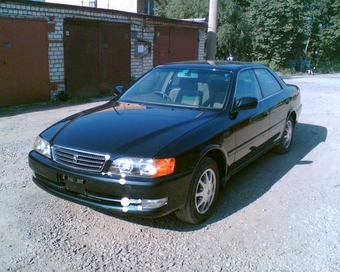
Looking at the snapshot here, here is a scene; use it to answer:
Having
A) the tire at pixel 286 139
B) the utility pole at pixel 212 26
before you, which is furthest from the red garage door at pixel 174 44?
the tire at pixel 286 139

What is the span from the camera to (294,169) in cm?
528

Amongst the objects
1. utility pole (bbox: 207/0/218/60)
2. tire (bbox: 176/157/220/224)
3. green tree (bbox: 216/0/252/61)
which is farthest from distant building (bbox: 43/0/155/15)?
tire (bbox: 176/157/220/224)

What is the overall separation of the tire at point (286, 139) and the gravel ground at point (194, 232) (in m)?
0.76

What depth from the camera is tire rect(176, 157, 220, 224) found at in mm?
3387

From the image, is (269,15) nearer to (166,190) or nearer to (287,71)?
(287,71)

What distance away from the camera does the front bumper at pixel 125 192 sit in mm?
3053

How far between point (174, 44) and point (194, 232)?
41.4 ft

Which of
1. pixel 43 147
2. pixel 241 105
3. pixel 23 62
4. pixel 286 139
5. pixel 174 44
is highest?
pixel 174 44

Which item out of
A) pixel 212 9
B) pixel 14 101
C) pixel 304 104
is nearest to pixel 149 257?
A: pixel 14 101

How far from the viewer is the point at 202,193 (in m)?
3.56

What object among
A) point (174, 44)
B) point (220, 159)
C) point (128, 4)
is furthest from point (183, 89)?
point (128, 4)

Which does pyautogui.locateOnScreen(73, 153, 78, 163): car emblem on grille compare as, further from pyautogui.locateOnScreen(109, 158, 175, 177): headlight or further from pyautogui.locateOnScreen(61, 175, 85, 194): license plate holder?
pyautogui.locateOnScreen(109, 158, 175, 177): headlight

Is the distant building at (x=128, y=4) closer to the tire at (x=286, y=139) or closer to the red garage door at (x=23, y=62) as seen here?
the red garage door at (x=23, y=62)

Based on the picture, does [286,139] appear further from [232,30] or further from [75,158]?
[232,30]
